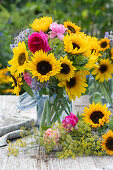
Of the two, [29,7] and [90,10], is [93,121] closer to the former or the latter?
[90,10]

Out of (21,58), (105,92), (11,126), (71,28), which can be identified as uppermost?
(71,28)

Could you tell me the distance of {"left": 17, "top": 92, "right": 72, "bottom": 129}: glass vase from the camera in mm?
1236

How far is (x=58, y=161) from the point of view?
1030 mm

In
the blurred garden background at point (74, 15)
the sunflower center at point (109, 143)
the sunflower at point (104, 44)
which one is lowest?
the sunflower center at point (109, 143)

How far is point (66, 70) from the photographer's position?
1.12 m

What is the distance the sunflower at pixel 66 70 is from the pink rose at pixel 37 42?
8 centimetres

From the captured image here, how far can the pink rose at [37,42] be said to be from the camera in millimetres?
1077

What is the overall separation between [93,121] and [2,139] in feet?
1.23

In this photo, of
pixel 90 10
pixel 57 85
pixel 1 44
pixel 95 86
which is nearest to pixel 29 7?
pixel 90 10

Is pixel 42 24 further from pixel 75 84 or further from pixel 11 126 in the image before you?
pixel 11 126

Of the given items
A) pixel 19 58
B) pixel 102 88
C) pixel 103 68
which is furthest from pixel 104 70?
pixel 19 58

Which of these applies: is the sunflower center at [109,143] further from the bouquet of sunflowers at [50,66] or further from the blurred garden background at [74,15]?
the blurred garden background at [74,15]

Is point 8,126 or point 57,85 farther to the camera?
point 8,126

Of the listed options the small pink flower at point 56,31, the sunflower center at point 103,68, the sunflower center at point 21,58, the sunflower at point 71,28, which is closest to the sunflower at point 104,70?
the sunflower center at point 103,68
